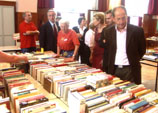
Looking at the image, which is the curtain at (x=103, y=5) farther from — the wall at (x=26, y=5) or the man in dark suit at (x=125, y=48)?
the man in dark suit at (x=125, y=48)

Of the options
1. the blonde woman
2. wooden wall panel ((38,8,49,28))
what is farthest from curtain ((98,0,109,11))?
the blonde woman

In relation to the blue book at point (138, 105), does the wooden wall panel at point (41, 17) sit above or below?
above

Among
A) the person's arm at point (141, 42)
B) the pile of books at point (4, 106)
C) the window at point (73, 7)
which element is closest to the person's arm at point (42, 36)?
the person's arm at point (141, 42)

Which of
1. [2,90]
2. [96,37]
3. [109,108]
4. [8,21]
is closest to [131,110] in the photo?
[109,108]

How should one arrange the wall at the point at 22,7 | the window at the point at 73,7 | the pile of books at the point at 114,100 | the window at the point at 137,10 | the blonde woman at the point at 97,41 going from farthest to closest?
the window at the point at 137,10 → the window at the point at 73,7 → the wall at the point at 22,7 → the blonde woman at the point at 97,41 → the pile of books at the point at 114,100

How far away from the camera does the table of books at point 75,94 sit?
1.40 m

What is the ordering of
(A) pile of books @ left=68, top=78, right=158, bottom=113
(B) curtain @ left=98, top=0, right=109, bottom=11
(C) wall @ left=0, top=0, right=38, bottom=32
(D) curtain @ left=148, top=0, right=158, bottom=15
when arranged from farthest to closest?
(D) curtain @ left=148, top=0, right=158, bottom=15
(B) curtain @ left=98, top=0, right=109, bottom=11
(C) wall @ left=0, top=0, right=38, bottom=32
(A) pile of books @ left=68, top=78, right=158, bottom=113

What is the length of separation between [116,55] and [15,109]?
139 cm

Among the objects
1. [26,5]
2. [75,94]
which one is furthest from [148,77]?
[26,5]

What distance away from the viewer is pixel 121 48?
2.31m

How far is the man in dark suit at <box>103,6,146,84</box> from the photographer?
2256mm

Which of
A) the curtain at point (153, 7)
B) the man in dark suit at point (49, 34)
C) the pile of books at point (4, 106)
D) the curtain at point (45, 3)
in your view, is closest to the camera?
the pile of books at point (4, 106)

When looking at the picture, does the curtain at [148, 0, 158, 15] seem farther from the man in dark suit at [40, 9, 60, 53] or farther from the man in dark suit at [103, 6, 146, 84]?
the man in dark suit at [103, 6, 146, 84]

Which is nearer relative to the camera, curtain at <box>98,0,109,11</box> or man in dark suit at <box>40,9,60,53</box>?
man in dark suit at <box>40,9,60,53</box>
